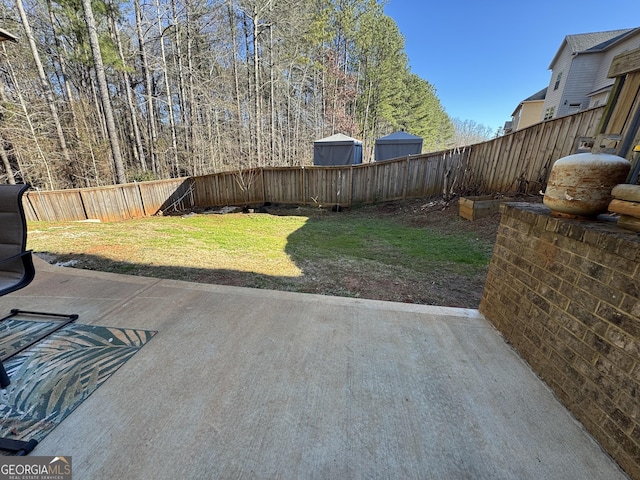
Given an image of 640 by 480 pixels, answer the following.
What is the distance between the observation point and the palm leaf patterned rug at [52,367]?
129 centimetres

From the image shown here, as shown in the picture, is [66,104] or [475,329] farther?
[66,104]

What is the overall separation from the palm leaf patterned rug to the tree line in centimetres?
926

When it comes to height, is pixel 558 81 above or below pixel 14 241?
above

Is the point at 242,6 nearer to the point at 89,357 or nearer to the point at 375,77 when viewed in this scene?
the point at 375,77

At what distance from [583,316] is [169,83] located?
55.5ft

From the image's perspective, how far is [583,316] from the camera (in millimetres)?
1331

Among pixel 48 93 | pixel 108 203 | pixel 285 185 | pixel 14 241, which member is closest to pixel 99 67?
pixel 48 93

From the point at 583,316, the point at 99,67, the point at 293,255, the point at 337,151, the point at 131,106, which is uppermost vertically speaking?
the point at 99,67

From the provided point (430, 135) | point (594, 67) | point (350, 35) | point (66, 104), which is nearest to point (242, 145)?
point (66, 104)

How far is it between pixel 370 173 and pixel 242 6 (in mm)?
9697

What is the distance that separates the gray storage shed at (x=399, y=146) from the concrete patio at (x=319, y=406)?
414 inches

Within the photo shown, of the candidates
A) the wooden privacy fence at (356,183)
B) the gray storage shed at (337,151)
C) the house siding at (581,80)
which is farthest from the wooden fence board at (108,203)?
the house siding at (581,80)

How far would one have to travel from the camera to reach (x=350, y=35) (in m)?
17.7

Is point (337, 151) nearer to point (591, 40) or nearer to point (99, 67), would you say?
point (99, 67)
